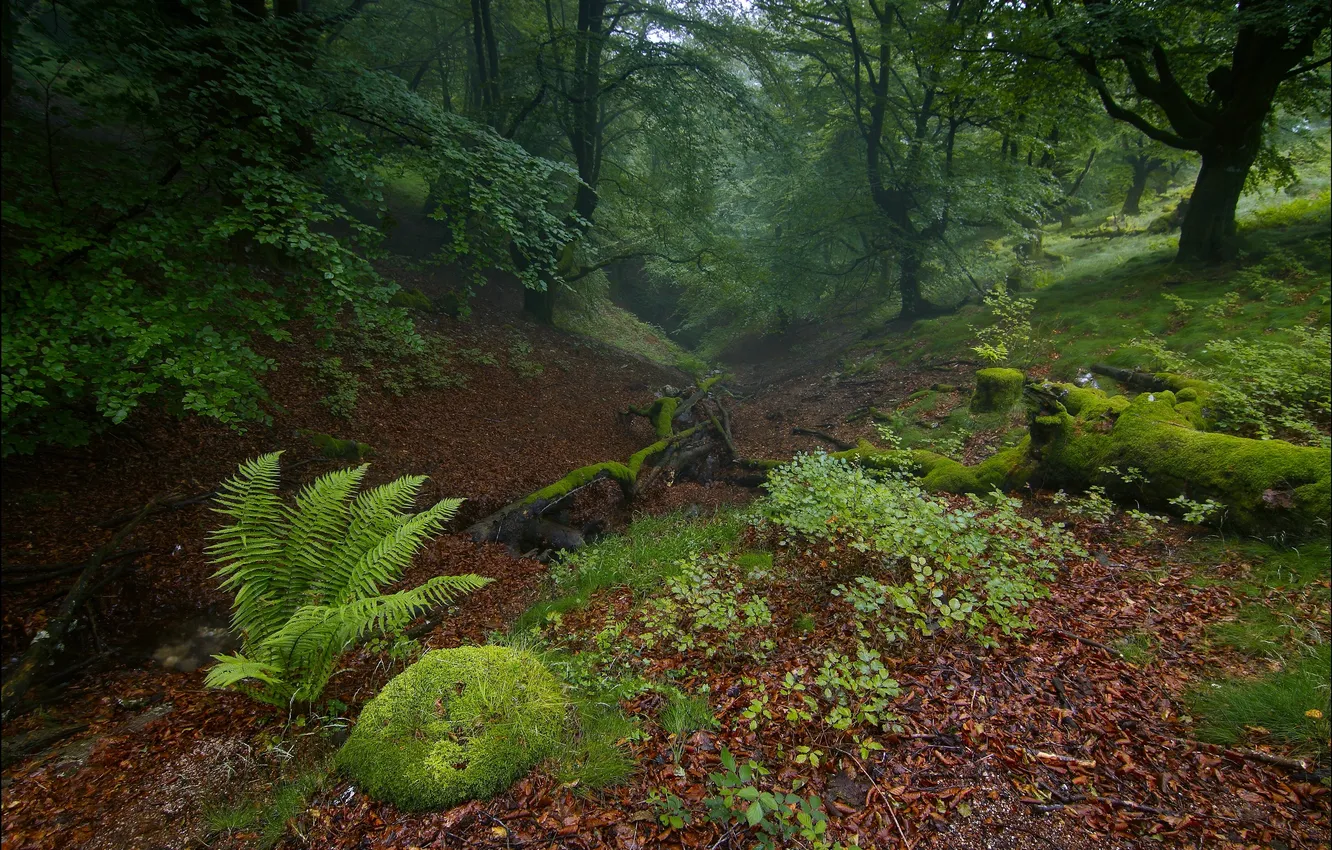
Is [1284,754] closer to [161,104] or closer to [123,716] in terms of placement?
[123,716]

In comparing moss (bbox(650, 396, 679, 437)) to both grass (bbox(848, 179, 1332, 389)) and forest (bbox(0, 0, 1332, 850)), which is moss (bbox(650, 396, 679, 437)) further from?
grass (bbox(848, 179, 1332, 389))

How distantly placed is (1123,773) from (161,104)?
887 cm

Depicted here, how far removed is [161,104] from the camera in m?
4.71

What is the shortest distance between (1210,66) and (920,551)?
13.0m

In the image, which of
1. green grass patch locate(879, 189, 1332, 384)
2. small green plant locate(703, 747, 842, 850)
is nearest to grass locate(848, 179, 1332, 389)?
green grass patch locate(879, 189, 1332, 384)

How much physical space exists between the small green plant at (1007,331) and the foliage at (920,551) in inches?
299

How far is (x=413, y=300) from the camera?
40.4 ft

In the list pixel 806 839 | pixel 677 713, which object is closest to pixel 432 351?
pixel 677 713

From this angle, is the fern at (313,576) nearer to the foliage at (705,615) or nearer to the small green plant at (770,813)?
the foliage at (705,615)

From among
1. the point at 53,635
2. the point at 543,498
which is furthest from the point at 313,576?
the point at 543,498

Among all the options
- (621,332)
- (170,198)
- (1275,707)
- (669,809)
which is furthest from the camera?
(621,332)

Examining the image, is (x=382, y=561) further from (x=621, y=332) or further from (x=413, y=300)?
(x=621, y=332)

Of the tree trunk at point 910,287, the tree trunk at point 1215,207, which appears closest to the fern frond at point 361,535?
the tree trunk at point 1215,207

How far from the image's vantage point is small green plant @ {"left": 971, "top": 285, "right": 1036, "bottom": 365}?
450 inches
